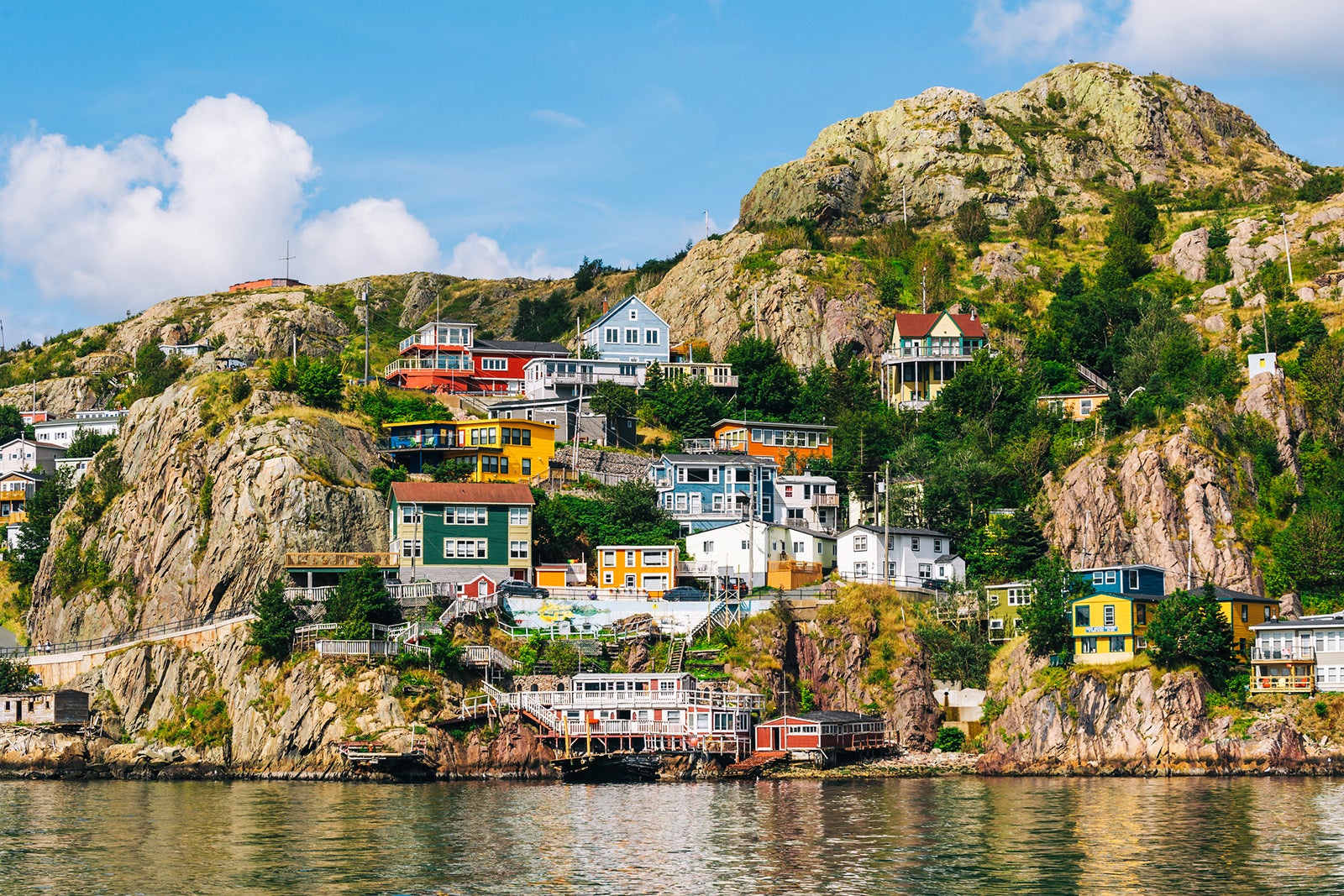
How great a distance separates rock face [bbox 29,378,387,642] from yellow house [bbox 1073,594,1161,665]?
139 ft

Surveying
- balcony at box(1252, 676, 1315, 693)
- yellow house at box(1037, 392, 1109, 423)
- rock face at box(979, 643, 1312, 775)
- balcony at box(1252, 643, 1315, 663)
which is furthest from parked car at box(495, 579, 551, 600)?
yellow house at box(1037, 392, 1109, 423)

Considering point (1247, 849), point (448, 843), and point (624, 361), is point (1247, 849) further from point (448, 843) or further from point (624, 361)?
point (624, 361)

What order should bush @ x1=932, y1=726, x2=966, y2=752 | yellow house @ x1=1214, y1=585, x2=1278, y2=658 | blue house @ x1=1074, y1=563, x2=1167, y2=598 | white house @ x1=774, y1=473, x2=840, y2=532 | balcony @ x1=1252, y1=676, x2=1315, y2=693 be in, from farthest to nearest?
white house @ x1=774, y1=473, x2=840, y2=532 < blue house @ x1=1074, y1=563, x2=1167, y2=598 < bush @ x1=932, y1=726, x2=966, y2=752 < yellow house @ x1=1214, y1=585, x2=1278, y2=658 < balcony @ x1=1252, y1=676, x2=1315, y2=693

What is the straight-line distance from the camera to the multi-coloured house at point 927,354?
423ft

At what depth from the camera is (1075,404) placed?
11744cm

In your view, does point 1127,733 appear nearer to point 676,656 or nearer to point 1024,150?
point 676,656

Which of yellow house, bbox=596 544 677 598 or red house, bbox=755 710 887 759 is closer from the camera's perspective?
red house, bbox=755 710 887 759

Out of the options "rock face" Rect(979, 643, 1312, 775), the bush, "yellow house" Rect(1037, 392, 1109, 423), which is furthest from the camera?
"yellow house" Rect(1037, 392, 1109, 423)

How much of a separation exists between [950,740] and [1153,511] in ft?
73.5

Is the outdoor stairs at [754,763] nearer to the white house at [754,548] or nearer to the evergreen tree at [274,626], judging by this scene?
the white house at [754,548]

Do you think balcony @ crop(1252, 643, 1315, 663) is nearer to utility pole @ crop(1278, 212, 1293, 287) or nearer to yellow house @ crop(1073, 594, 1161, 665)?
yellow house @ crop(1073, 594, 1161, 665)

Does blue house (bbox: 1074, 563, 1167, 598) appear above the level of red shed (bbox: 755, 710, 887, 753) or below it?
Result: above

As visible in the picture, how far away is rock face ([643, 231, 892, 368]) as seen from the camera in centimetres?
13550

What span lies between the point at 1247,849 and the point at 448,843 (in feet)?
90.9
